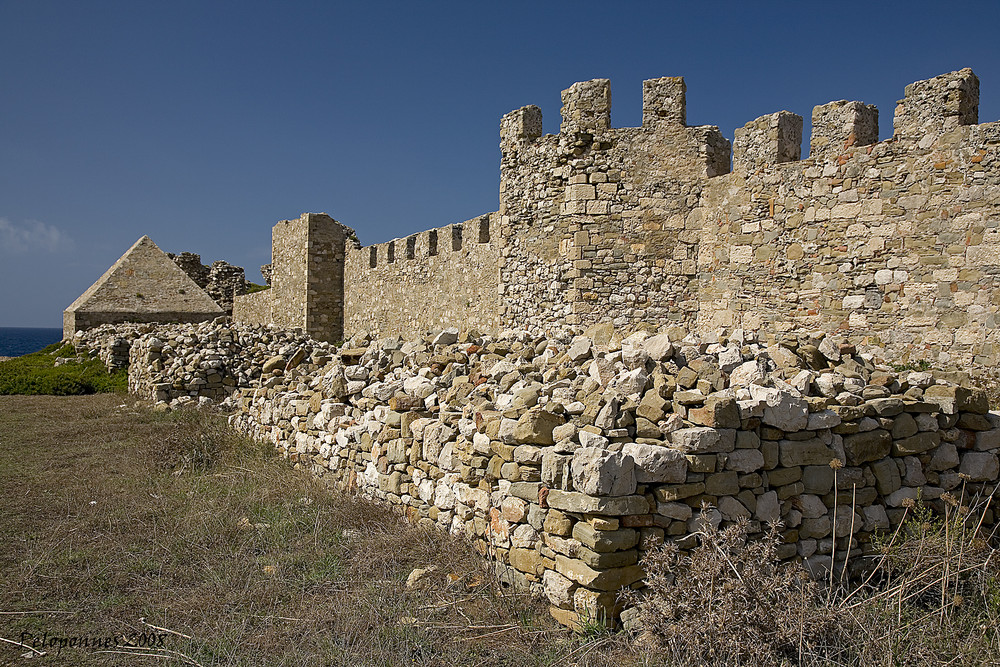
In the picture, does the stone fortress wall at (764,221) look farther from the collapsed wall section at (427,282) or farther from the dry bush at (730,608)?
the dry bush at (730,608)

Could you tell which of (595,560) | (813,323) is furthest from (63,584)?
(813,323)

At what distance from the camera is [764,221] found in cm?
954

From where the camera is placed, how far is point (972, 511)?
15.1 feet

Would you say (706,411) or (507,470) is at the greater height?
(706,411)

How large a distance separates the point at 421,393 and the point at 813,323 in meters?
5.82

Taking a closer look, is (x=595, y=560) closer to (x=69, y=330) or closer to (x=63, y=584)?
(x=63, y=584)

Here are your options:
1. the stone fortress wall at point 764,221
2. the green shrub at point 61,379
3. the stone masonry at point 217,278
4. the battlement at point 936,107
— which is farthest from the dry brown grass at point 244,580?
the stone masonry at point 217,278

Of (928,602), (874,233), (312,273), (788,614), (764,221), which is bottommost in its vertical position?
(928,602)

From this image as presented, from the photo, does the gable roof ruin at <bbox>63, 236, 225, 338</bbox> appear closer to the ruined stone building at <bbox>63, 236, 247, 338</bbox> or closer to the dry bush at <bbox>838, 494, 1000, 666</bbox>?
the ruined stone building at <bbox>63, 236, 247, 338</bbox>

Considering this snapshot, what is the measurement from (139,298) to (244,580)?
814 inches

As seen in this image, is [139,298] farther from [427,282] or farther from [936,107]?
[936,107]

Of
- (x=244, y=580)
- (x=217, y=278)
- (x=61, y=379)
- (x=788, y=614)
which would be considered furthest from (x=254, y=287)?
(x=788, y=614)

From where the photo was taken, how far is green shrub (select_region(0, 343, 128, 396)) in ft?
46.0

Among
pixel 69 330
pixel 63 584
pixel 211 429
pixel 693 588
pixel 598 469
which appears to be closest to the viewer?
pixel 693 588
